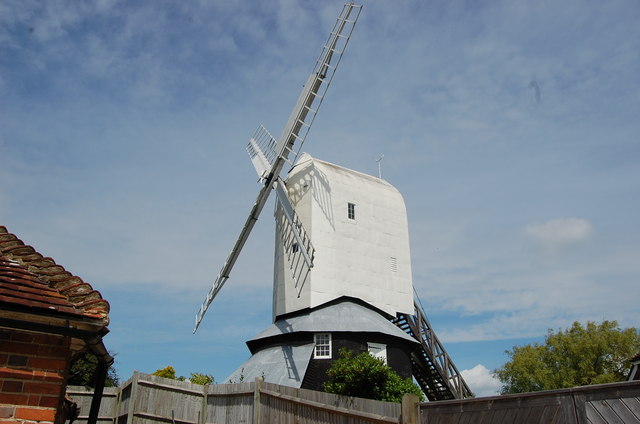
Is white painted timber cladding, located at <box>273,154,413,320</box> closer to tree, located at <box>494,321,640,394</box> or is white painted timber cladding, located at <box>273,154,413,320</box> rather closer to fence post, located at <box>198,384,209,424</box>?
fence post, located at <box>198,384,209,424</box>

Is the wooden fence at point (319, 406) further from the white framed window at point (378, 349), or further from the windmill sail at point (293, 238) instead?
the white framed window at point (378, 349)

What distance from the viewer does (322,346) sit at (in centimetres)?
2295

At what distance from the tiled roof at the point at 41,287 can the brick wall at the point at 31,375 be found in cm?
32

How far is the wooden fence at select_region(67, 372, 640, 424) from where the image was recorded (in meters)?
5.75

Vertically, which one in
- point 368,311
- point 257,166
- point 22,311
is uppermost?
point 257,166

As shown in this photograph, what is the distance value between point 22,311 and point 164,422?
30.6ft

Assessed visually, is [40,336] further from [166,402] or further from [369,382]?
[369,382]

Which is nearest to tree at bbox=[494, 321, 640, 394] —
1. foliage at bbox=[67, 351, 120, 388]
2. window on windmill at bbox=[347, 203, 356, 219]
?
window on windmill at bbox=[347, 203, 356, 219]

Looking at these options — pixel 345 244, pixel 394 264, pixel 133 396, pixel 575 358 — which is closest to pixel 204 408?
pixel 133 396

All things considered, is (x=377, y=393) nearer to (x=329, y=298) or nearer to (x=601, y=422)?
(x=329, y=298)

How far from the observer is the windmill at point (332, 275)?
22.9 metres

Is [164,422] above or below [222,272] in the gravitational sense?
below

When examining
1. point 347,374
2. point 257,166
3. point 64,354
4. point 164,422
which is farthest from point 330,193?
point 64,354

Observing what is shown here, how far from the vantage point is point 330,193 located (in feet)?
86.4
